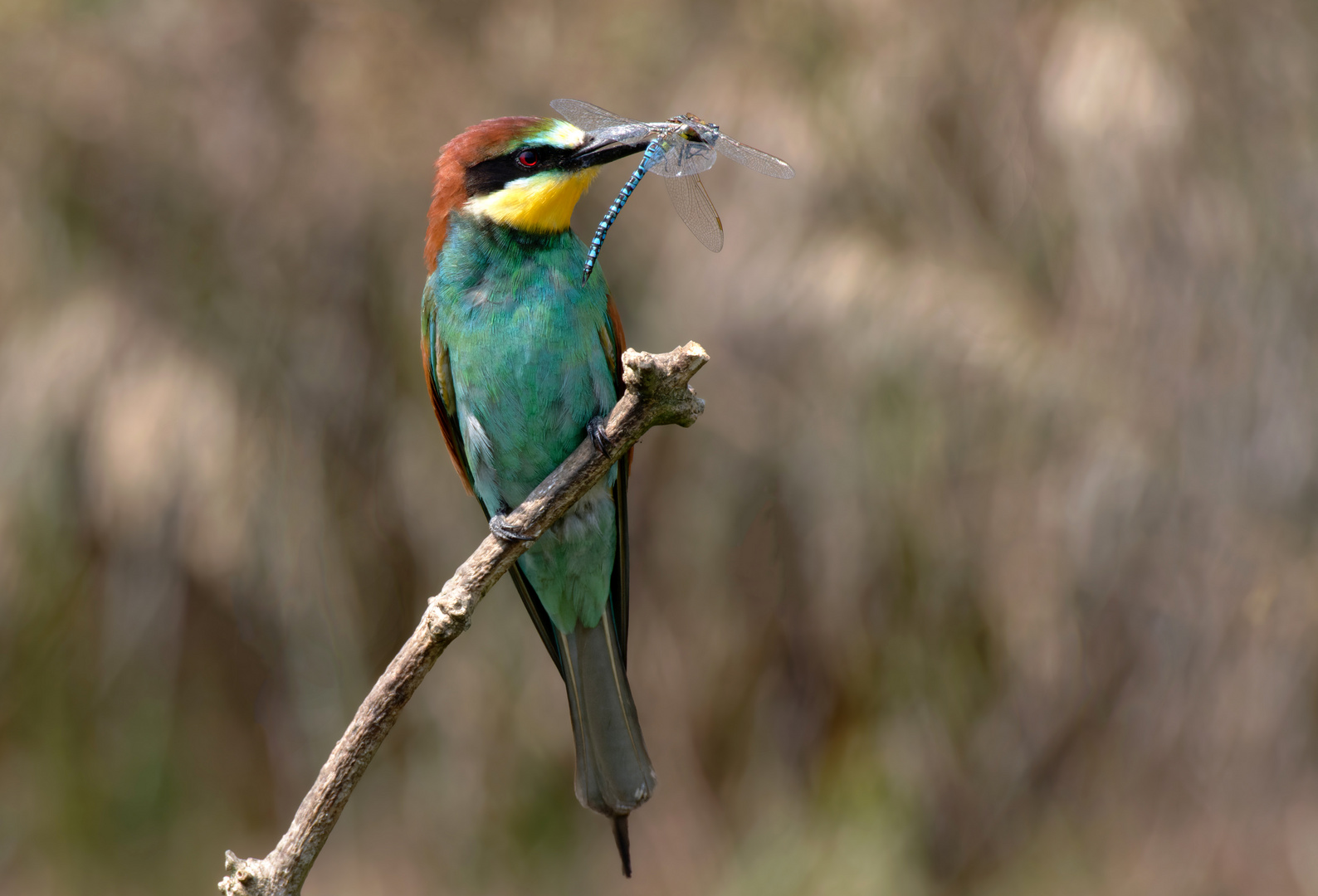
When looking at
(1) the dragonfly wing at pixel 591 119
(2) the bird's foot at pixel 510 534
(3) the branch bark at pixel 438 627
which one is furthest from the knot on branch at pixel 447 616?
(1) the dragonfly wing at pixel 591 119

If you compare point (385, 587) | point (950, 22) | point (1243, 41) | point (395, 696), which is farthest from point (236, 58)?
point (1243, 41)

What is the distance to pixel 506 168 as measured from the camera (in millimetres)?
1981

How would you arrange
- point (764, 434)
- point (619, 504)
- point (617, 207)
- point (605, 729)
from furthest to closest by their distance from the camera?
point (764, 434) → point (619, 504) → point (605, 729) → point (617, 207)

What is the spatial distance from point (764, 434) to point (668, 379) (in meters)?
1.79

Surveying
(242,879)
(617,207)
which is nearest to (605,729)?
(242,879)

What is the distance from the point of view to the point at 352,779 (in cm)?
133

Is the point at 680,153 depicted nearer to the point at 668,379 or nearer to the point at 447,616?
the point at 668,379

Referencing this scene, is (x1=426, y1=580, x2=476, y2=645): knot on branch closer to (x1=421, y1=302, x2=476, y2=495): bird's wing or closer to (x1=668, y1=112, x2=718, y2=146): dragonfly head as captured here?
(x1=421, y1=302, x2=476, y2=495): bird's wing

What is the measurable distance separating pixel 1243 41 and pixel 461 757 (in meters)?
2.97

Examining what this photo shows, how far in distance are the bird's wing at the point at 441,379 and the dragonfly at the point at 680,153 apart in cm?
31

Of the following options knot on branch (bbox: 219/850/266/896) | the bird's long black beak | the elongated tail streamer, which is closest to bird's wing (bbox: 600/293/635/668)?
the elongated tail streamer

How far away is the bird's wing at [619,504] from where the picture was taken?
198cm

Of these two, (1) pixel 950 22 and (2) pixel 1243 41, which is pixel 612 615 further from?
(2) pixel 1243 41

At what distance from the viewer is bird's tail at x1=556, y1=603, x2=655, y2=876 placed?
1900 millimetres
